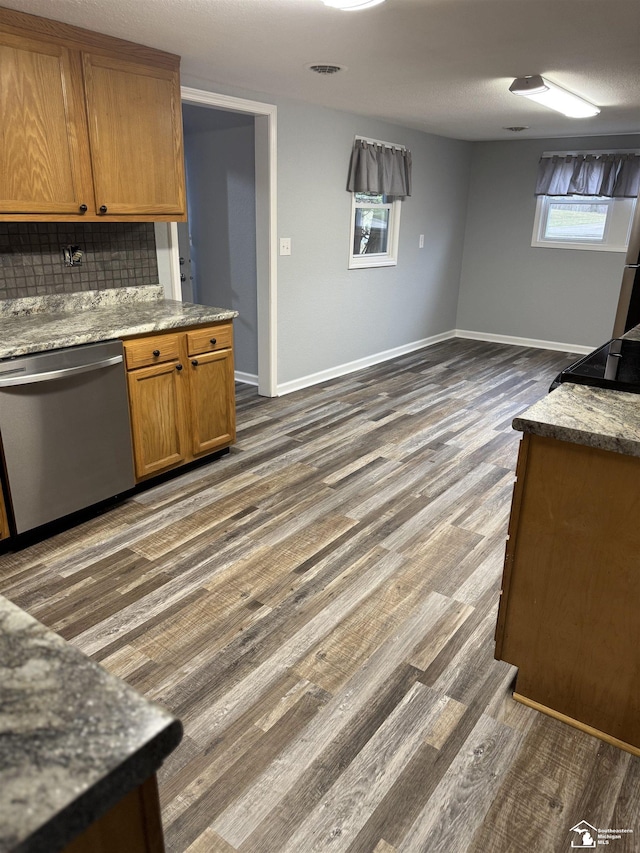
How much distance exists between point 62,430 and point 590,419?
217 cm

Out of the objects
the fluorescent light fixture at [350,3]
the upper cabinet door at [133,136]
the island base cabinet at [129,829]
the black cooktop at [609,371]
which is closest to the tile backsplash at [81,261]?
the upper cabinet door at [133,136]

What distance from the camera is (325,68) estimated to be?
3.26 meters

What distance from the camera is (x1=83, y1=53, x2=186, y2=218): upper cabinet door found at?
111 inches

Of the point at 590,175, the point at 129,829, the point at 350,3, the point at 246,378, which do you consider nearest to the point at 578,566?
the point at 129,829

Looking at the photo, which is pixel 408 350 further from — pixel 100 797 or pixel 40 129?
pixel 100 797

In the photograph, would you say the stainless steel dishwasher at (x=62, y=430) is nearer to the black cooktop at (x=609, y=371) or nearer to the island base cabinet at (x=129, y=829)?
the black cooktop at (x=609, y=371)

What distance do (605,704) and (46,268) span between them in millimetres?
3102

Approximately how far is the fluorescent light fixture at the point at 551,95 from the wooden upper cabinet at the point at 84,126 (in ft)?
6.39

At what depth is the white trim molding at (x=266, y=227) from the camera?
13.2 feet

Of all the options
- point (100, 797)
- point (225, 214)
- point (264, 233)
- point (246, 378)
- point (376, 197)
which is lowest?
point (246, 378)

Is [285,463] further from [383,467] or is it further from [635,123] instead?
[635,123]

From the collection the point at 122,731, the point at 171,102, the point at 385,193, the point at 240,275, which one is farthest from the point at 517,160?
the point at 122,731

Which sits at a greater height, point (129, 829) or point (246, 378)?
point (129, 829)

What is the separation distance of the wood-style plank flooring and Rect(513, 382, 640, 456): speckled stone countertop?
0.91 m
